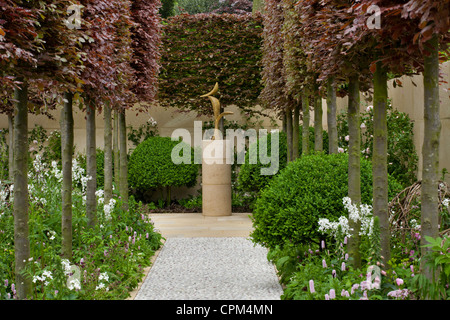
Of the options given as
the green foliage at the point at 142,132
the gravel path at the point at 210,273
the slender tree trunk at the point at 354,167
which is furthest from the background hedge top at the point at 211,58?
the slender tree trunk at the point at 354,167

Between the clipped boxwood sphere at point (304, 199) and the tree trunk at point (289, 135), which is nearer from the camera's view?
the clipped boxwood sphere at point (304, 199)

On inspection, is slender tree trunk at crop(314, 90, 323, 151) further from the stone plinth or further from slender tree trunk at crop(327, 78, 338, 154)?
the stone plinth

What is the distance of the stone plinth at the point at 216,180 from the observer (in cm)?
1148

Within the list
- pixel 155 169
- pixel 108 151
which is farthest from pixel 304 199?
pixel 155 169

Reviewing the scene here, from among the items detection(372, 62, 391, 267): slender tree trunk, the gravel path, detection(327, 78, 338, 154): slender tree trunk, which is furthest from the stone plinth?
detection(372, 62, 391, 267): slender tree trunk

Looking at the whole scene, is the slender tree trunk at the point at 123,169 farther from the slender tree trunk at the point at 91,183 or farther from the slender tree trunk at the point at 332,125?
the slender tree trunk at the point at 332,125

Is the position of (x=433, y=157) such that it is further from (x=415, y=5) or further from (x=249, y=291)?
(x=249, y=291)

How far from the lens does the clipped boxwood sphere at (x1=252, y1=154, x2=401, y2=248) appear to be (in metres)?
5.16

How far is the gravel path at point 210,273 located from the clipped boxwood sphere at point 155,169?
388cm

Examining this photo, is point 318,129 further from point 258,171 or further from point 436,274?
point 436,274

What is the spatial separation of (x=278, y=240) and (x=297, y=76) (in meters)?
2.91

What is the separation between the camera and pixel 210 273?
6.17m

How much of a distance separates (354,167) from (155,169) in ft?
25.7

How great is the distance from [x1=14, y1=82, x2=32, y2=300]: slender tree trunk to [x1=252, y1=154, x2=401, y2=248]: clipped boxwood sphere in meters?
2.19
